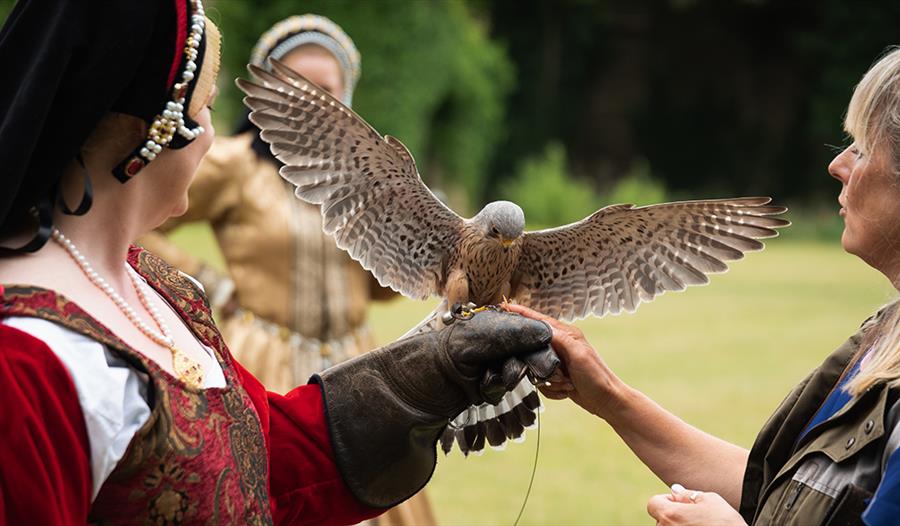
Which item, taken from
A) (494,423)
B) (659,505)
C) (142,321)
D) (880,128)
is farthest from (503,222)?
(142,321)

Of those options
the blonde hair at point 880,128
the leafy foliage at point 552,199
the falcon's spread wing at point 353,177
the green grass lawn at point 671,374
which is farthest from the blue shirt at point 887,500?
the leafy foliage at point 552,199

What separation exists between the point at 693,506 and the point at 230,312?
7.11ft

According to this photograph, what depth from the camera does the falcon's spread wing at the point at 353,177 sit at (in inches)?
89.8

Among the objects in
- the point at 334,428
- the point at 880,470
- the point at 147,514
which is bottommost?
the point at 147,514

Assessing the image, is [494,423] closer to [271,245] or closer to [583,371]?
[583,371]

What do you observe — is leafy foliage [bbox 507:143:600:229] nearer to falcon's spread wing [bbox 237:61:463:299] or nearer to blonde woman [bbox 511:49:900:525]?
falcon's spread wing [bbox 237:61:463:299]

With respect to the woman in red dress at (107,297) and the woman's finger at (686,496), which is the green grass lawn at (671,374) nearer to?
the woman's finger at (686,496)

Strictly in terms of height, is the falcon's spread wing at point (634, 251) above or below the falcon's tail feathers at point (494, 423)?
above

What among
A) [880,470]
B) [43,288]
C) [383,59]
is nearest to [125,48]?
[43,288]

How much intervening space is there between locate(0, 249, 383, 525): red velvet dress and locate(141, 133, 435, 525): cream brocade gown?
160cm

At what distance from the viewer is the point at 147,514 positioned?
137 cm

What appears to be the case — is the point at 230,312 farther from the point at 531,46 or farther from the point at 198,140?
the point at 531,46

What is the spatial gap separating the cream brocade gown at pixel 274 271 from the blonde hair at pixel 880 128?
2.01m

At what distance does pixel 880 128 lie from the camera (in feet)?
5.31
